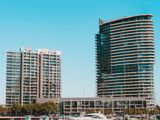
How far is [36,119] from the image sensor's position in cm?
16825

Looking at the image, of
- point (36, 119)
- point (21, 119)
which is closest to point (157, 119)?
point (21, 119)

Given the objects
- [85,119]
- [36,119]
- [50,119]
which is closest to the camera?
[85,119]

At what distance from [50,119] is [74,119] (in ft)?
103

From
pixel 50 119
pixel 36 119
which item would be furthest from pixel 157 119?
pixel 36 119

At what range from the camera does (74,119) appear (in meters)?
108

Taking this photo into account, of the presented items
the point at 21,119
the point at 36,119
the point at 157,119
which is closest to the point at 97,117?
the point at 157,119

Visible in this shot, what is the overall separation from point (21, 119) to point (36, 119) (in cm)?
2642

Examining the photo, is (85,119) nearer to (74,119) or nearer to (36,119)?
(74,119)

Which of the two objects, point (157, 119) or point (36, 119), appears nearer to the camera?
point (157, 119)

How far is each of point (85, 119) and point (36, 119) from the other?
64905 mm

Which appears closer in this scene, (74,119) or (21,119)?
(74,119)

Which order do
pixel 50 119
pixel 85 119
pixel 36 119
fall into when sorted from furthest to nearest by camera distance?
pixel 36 119
pixel 50 119
pixel 85 119

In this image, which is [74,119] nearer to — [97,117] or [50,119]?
[97,117]

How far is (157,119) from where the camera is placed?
10750 centimetres
